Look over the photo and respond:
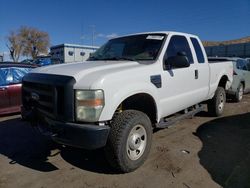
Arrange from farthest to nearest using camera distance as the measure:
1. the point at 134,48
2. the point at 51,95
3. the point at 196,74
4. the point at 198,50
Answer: the point at 198,50 < the point at 196,74 < the point at 134,48 < the point at 51,95

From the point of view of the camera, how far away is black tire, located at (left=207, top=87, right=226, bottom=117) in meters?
6.63

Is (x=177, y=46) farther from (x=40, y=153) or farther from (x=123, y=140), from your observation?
(x=40, y=153)

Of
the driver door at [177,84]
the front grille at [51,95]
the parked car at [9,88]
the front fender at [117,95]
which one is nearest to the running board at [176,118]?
the driver door at [177,84]

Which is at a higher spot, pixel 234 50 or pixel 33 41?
pixel 33 41

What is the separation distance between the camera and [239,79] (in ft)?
30.6

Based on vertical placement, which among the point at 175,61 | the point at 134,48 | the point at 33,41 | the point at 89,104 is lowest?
the point at 89,104

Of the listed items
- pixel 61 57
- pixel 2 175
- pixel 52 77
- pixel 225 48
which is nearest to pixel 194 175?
pixel 52 77

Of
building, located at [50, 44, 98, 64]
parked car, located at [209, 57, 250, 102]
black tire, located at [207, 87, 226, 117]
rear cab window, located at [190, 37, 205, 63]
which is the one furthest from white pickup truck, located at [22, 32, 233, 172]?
building, located at [50, 44, 98, 64]

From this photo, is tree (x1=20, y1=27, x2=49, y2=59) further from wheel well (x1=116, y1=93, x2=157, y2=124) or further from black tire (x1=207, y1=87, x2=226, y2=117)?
wheel well (x1=116, y1=93, x2=157, y2=124)

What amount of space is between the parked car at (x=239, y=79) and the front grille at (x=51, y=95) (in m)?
6.94

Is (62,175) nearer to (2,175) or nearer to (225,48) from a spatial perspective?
(2,175)

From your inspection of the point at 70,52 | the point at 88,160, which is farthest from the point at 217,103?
the point at 70,52

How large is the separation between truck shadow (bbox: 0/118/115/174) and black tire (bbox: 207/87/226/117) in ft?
11.6

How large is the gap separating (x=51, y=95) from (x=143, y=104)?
1.48 m
